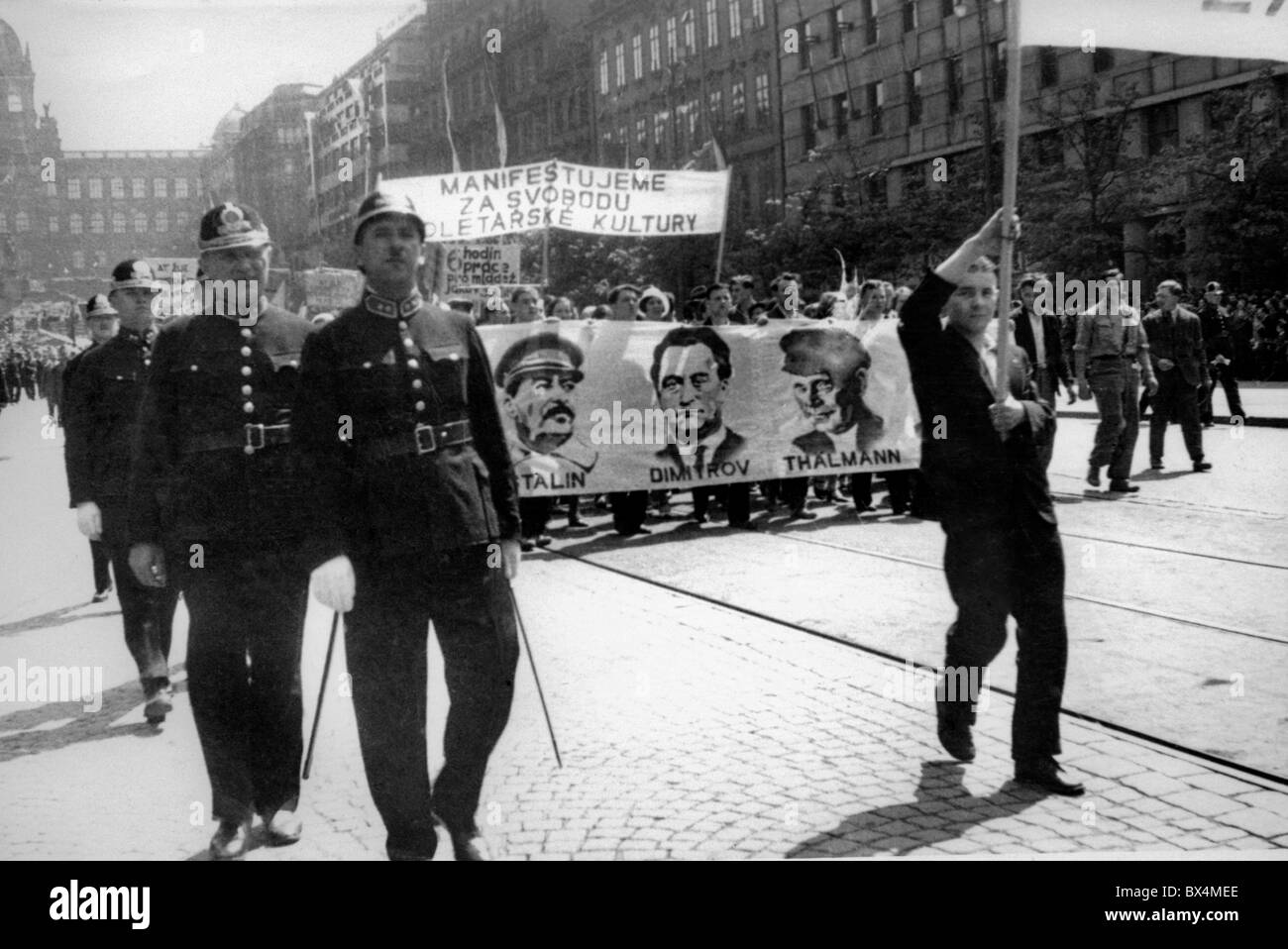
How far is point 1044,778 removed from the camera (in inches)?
188

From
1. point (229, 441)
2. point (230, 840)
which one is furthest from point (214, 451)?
point (230, 840)

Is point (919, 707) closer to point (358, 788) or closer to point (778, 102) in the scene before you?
point (358, 788)

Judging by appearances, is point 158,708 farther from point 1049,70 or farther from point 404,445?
point 1049,70

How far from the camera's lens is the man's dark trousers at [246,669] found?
4547 millimetres

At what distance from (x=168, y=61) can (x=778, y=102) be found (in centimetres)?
4315

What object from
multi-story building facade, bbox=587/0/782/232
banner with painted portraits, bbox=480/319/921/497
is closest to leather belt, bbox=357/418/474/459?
banner with painted portraits, bbox=480/319/921/497

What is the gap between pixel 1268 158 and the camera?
82.8 feet

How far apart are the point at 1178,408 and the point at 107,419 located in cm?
1065

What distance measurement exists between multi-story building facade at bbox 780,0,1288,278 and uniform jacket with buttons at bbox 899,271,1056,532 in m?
23.9

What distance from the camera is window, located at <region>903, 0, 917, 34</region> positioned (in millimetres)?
38625

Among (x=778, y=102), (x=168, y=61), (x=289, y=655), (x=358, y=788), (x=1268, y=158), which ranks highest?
(x=778, y=102)
